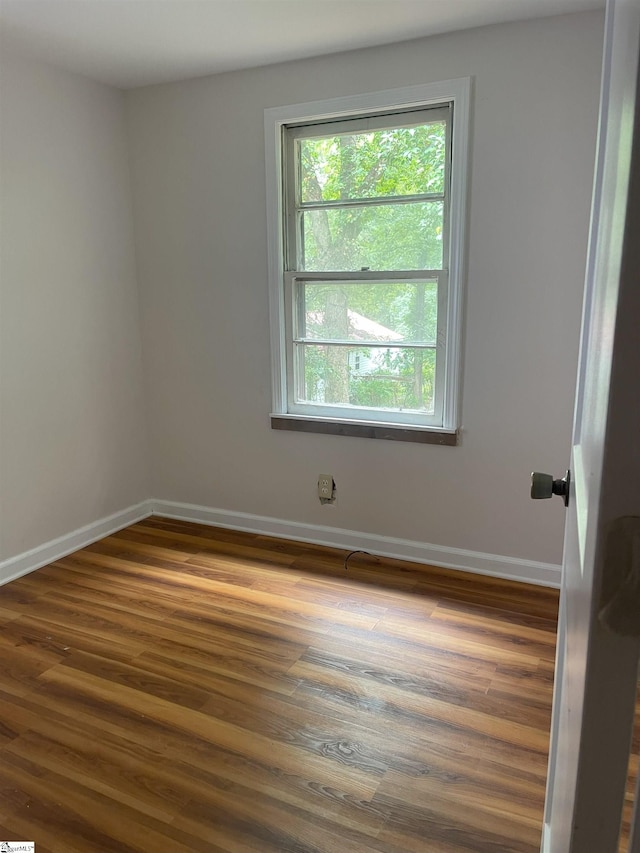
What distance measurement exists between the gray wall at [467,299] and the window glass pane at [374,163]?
0.20 metres

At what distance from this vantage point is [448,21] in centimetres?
241

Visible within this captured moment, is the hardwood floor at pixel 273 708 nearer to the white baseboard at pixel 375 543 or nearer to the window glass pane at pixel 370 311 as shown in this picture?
the white baseboard at pixel 375 543

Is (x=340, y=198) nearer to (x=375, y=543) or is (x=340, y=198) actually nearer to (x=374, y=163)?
(x=374, y=163)

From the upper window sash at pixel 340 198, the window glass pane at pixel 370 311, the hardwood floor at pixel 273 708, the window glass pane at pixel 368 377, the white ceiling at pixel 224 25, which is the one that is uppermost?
the white ceiling at pixel 224 25

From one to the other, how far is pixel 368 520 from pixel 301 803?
5.28 ft

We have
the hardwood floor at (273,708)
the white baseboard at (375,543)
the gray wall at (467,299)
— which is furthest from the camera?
the white baseboard at (375,543)

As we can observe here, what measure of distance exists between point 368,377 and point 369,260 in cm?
56

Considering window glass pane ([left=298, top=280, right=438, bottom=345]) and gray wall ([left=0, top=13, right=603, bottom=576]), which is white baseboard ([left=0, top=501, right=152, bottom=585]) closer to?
gray wall ([left=0, top=13, right=603, bottom=576])

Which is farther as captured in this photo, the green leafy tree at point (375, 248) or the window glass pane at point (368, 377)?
the window glass pane at point (368, 377)

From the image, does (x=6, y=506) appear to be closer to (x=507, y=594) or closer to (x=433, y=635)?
(x=433, y=635)

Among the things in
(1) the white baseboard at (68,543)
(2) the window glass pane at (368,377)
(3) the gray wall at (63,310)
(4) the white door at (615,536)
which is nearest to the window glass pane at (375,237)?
(2) the window glass pane at (368,377)

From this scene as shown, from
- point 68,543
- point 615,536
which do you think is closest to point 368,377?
point 68,543

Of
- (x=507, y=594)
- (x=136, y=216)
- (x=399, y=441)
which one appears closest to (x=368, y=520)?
(x=399, y=441)

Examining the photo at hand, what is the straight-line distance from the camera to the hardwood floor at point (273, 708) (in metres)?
1.55
